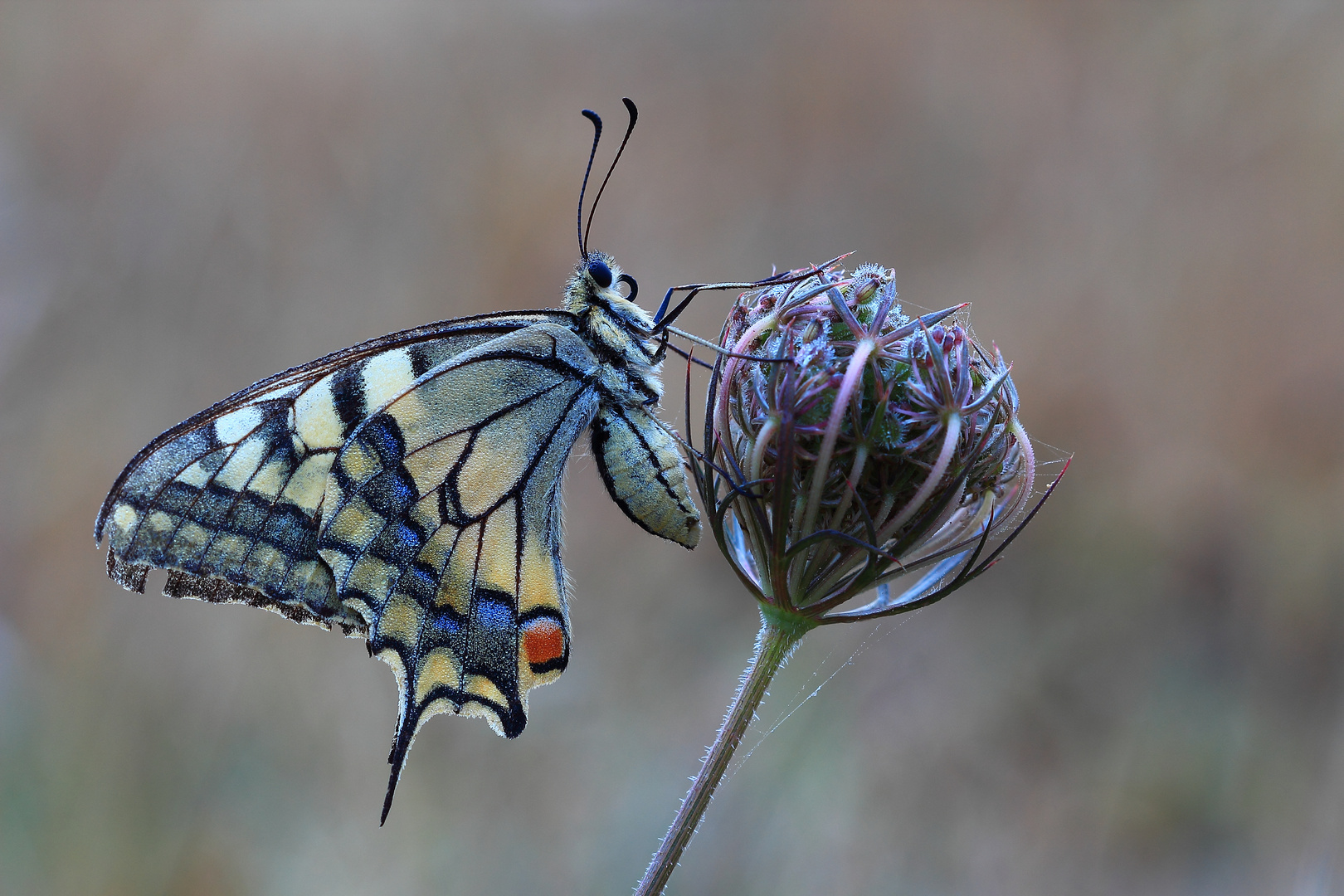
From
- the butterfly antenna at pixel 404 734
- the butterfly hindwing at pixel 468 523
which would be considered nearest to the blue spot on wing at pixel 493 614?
the butterfly hindwing at pixel 468 523

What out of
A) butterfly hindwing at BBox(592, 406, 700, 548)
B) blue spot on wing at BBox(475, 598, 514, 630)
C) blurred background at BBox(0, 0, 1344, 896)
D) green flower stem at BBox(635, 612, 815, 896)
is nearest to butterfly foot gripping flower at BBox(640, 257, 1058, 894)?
green flower stem at BBox(635, 612, 815, 896)

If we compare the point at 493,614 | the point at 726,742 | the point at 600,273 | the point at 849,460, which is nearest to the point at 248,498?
the point at 493,614

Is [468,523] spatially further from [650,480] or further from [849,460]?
[849,460]

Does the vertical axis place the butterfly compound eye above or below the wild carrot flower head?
above

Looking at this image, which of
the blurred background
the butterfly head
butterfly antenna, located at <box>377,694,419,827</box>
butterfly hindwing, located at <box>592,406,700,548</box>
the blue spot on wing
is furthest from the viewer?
the blurred background

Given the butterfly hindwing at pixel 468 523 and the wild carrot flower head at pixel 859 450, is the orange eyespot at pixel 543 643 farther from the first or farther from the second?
the wild carrot flower head at pixel 859 450

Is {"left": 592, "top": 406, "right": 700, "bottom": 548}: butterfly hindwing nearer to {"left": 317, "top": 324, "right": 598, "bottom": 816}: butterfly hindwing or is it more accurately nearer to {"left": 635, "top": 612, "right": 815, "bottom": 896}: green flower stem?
{"left": 317, "top": 324, "right": 598, "bottom": 816}: butterfly hindwing

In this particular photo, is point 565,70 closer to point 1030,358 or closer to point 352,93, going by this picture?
point 352,93
